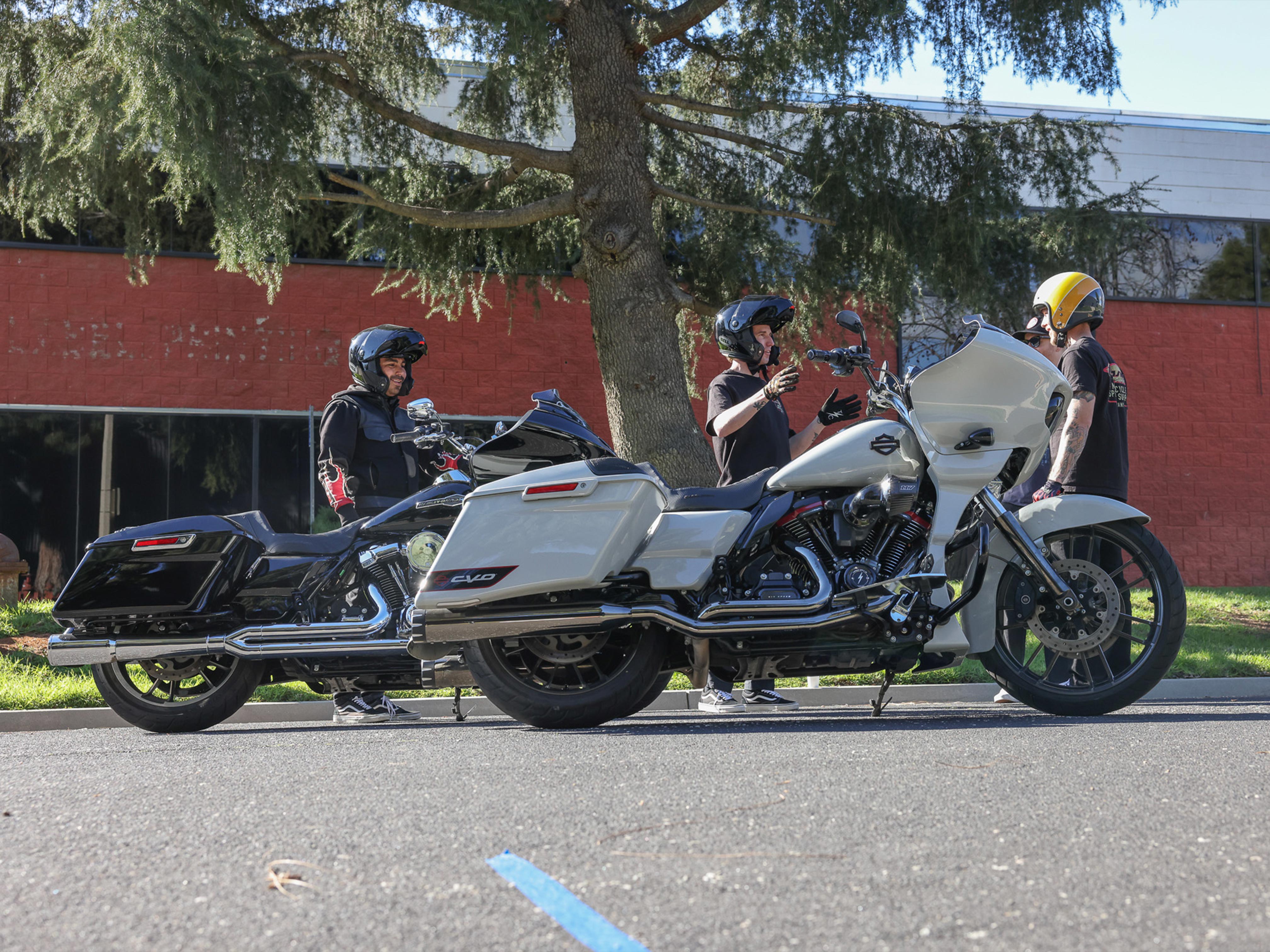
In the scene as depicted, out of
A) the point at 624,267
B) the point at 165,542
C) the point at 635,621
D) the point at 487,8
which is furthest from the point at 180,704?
the point at 624,267

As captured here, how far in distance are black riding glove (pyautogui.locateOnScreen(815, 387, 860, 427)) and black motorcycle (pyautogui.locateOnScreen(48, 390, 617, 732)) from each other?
161 centimetres

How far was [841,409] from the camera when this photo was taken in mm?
5496

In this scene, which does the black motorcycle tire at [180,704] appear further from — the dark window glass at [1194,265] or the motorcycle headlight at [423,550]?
the dark window glass at [1194,265]

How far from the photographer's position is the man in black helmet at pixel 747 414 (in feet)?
20.3

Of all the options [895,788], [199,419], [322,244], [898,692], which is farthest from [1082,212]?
[199,419]

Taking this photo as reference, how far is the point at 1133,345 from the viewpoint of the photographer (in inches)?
693

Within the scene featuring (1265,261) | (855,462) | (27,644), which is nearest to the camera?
(855,462)

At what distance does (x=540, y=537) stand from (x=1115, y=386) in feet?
10.1

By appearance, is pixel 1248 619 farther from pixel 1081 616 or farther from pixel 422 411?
pixel 422 411

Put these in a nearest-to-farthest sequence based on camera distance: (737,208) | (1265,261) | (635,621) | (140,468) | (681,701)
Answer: (635,621), (681,701), (737,208), (140,468), (1265,261)

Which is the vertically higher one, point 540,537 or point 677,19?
point 677,19

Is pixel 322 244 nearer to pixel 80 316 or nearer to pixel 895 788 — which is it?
pixel 80 316

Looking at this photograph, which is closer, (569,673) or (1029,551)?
(1029,551)

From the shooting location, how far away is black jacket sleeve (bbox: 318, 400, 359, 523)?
20.7 ft
